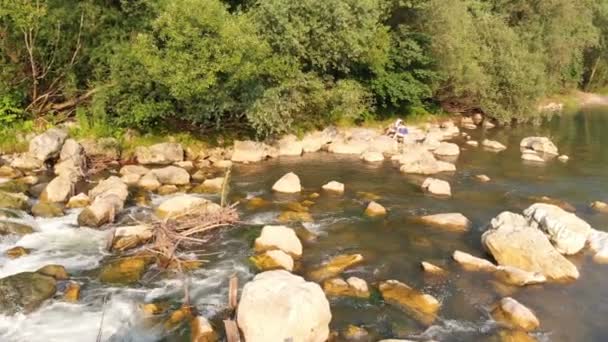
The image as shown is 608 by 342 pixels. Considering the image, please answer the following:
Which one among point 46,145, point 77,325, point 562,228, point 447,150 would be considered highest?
point 46,145

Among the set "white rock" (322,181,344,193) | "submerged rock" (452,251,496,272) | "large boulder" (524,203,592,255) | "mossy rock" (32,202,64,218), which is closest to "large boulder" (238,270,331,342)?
"submerged rock" (452,251,496,272)

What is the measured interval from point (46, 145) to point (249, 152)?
27.6 ft

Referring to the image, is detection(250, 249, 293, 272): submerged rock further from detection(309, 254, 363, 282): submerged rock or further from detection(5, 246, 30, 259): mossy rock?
detection(5, 246, 30, 259): mossy rock

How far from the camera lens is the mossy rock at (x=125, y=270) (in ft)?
39.1

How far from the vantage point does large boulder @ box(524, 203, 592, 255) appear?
46.5 feet

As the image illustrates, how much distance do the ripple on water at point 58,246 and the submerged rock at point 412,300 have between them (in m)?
7.16

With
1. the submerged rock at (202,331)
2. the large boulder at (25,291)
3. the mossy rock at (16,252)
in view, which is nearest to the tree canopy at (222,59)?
the mossy rock at (16,252)

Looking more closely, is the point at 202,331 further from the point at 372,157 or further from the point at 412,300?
the point at 372,157

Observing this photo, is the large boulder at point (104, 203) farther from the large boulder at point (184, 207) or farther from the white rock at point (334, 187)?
the white rock at point (334, 187)

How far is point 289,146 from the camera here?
2522 cm

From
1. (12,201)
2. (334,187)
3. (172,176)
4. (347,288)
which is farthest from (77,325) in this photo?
(334,187)

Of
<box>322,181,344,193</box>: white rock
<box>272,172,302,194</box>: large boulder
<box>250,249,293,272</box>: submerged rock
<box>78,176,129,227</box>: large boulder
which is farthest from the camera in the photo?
<box>322,181,344,193</box>: white rock

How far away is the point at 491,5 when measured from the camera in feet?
140

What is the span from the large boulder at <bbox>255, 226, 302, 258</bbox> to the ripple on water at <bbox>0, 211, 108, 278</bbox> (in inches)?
162
